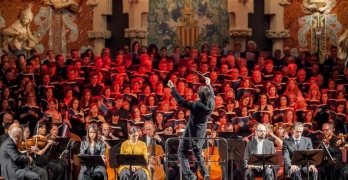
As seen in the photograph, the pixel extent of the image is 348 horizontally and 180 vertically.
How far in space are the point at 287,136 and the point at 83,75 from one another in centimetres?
455

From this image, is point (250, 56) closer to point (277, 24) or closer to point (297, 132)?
point (277, 24)

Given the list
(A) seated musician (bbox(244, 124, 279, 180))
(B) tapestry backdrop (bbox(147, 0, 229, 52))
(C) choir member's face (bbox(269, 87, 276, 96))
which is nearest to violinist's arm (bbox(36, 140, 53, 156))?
(A) seated musician (bbox(244, 124, 279, 180))

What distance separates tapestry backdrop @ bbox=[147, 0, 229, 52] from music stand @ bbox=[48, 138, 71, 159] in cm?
758

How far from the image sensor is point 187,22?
23547mm

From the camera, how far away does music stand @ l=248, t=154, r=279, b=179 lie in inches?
604

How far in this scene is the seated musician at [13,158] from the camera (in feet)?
50.2

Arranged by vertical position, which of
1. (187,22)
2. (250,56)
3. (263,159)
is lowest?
(263,159)

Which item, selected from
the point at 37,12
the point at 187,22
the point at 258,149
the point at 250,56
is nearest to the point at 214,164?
the point at 258,149

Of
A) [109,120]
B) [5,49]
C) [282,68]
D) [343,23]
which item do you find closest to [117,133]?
[109,120]

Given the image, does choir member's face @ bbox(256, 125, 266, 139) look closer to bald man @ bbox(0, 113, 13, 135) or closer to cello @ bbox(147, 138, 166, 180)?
cello @ bbox(147, 138, 166, 180)

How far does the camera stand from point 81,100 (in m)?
18.7

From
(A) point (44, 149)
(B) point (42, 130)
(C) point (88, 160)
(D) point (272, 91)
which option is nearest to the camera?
(C) point (88, 160)

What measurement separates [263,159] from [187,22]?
28.2 feet

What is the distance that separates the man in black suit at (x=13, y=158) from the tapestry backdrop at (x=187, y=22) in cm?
851
